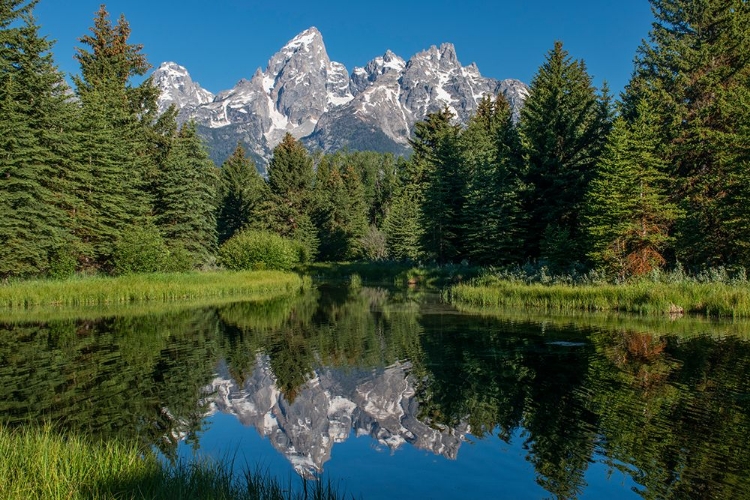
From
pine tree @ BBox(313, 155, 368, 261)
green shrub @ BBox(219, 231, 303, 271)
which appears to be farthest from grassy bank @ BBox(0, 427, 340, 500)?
pine tree @ BBox(313, 155, 368, 261)

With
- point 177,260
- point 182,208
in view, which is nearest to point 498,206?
point 177,260

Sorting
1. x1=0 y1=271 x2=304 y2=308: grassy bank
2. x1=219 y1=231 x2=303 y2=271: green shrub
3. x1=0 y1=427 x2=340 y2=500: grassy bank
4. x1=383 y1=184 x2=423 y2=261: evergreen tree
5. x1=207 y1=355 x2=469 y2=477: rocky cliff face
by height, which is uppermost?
x1=383 y1=184 x2=423 y2=261: evergreen tree

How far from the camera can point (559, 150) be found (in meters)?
41.0

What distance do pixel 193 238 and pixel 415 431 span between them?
135ft

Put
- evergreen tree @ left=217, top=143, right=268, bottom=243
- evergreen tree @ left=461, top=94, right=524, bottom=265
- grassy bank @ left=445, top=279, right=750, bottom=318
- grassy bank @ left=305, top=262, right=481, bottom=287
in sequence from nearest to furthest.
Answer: grassy bank @ left=445, top=279, right=750, bottom=318, evergreen tree @ left=461, top=94, right=524, bottom=265, grassy bank @ left=305, top=262, right=481, bottom=287, evergreen tree @ left=217, top=143, right=268, bottom=243

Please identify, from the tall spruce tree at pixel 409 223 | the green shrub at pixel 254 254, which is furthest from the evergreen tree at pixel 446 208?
the green shrub at pixel 254 254

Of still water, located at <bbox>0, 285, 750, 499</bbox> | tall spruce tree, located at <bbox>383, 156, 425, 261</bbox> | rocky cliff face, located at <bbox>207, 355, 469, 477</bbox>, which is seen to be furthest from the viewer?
tall spruce tree, located at <bbox>383, 156, 425, 261</bbox>

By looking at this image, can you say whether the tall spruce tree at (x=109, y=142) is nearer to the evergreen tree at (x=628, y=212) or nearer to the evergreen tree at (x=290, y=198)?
the evergreen tree at (x=290, y=198)

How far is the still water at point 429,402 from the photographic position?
26.0ft

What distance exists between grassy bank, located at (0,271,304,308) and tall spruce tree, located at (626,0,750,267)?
27.8 m

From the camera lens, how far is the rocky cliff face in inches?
375

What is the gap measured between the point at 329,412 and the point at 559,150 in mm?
35041

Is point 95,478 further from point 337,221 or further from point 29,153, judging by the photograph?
point 337,221

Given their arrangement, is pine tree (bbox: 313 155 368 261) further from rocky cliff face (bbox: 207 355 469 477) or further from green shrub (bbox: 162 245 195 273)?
rocky cliff face (bbox: 207 355 469 477)
